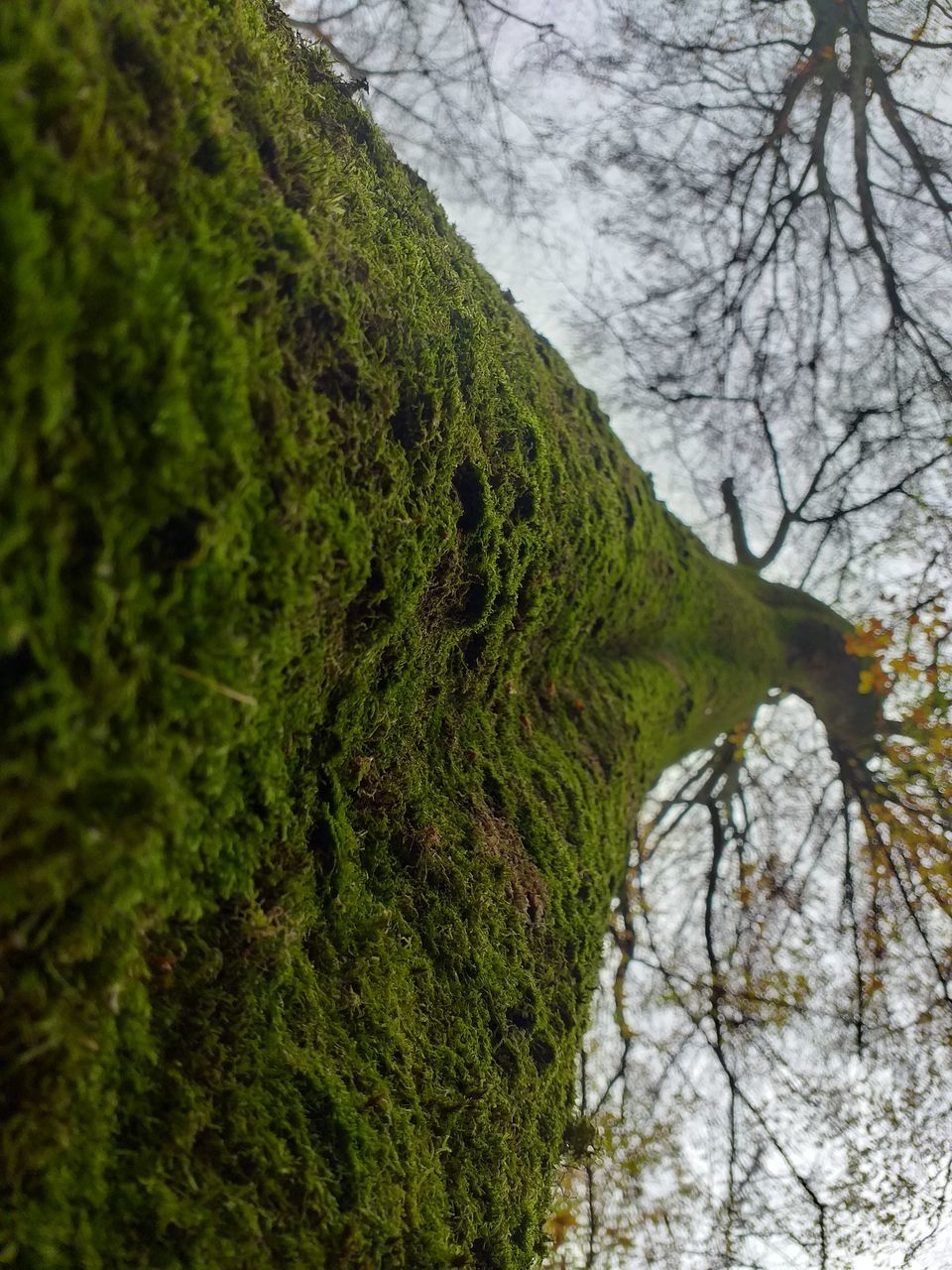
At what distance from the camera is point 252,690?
3.14ft

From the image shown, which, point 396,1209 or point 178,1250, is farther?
point 396,1209

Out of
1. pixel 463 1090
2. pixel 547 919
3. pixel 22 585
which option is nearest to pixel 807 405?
pixel 547 919

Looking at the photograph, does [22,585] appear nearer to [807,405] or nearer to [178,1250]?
[178,1250]

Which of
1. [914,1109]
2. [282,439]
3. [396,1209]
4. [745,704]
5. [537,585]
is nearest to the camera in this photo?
[282,439]

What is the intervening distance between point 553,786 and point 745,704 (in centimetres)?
366

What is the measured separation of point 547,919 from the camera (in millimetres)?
2041

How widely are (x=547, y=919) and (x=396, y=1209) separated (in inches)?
35.4

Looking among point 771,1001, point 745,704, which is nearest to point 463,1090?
point 745,704

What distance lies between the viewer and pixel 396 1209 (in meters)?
1.23

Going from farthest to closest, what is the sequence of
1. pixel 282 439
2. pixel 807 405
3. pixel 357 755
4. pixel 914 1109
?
pixel 807 405 < pixel 914 1109 < pixel 357 755 < pixel 282 439

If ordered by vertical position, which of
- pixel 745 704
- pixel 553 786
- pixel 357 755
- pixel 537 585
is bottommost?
pixel 357 755

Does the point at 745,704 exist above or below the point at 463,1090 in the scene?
above

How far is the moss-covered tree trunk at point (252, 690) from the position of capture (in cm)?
66

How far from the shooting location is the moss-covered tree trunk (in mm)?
660
